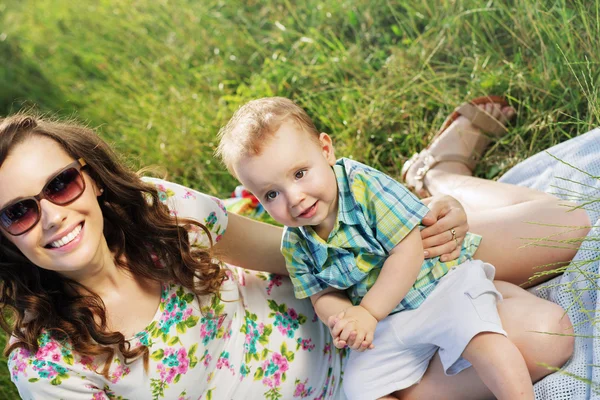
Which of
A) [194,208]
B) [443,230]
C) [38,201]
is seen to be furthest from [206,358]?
[443,230]

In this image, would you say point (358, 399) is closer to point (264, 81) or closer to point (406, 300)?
point (406, 300)

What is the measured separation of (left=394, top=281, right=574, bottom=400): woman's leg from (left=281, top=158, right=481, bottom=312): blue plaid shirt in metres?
0.24

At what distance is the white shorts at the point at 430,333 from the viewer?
2.04 m

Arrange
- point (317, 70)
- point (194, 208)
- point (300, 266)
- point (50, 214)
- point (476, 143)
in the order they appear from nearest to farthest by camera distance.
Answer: point (50, 214) → point (300, 266) → point (194, 208) → point (476, 143) → point (317, 70)

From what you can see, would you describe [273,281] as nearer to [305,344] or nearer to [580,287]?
[305,344]

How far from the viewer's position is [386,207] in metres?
2.10

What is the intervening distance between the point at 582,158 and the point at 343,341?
1247 mm

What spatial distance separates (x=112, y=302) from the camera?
2178 millimetres

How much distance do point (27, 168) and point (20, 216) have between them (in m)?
0.14

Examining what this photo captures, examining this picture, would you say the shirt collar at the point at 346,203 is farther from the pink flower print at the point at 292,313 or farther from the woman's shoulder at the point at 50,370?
the woman's shoulder at the point at 50,370

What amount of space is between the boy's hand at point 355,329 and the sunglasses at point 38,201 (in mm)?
859

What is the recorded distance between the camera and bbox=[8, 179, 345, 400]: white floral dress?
2023 millimetres

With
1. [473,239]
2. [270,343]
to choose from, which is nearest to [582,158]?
[473,239]

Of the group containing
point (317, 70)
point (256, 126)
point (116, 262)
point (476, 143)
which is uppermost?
point (256, 126)
